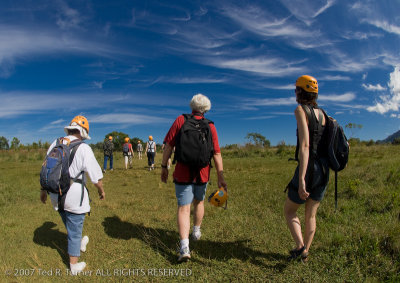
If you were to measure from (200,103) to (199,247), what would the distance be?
2107 millimetres

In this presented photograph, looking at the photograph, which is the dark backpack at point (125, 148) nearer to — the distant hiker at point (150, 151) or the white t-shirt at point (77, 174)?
the distant hiker at point (150, 151)

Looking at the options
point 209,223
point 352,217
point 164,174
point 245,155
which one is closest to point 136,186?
point 209,223

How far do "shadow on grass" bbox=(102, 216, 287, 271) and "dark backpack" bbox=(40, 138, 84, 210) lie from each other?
1530 mm

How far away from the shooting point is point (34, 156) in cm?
2738

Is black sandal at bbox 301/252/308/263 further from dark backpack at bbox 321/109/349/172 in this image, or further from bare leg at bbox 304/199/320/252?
dark backpack at bbox 321/109/349/172

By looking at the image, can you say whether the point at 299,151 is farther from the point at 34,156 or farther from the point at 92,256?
the point at 34,156

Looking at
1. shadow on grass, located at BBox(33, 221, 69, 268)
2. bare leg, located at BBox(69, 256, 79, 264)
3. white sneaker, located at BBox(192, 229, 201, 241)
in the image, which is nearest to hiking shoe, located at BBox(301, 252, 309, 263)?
white sneaker, located at BBox(192, 229, 201, 241)

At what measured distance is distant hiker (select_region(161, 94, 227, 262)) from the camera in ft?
9.73

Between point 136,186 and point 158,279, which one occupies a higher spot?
point 136,186

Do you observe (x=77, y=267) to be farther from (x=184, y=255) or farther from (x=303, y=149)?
(x=303, y=149)

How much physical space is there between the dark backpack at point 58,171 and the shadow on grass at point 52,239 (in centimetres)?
119

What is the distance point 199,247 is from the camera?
11.6 feet

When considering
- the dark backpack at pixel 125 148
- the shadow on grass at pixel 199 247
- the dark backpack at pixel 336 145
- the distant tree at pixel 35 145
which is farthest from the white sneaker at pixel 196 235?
the distant tree at pixel 35 145

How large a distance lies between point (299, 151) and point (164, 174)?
178 centimetres
